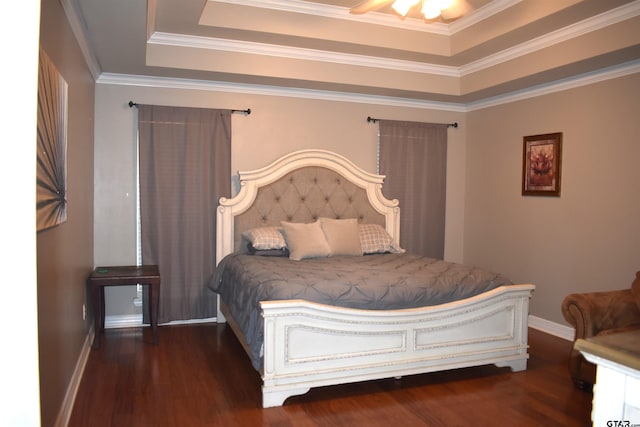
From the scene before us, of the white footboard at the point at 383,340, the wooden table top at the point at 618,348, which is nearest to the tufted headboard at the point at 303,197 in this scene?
the white footboard at the point at 383,340

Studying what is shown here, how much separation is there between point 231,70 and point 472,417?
3.16 metres

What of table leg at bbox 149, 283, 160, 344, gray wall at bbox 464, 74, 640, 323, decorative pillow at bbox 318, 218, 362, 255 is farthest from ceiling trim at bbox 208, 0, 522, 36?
table leg at bbox 149, 283, 160, 344

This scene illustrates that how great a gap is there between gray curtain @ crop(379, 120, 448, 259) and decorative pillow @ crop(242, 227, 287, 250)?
4.65ft

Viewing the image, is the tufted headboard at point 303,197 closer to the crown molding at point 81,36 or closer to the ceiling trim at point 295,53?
the ceiling trim at point 295,53

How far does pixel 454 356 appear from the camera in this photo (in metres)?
3.10

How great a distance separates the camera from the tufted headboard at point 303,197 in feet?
14.5

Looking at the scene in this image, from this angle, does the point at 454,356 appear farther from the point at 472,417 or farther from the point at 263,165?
the point at 263,165

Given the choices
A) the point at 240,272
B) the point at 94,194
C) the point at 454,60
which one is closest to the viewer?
the point at 240,272

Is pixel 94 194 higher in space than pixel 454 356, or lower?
higher

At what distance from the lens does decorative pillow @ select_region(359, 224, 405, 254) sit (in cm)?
436

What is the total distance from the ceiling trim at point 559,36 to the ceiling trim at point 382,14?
43 cm

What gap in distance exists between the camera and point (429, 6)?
2816 millimetres

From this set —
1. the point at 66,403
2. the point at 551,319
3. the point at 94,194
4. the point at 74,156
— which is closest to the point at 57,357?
the point at 66,403

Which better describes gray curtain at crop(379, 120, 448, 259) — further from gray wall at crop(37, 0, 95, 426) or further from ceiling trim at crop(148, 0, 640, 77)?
gray wall at crop(37, 0, 95, 426)
